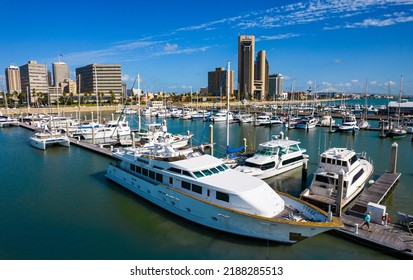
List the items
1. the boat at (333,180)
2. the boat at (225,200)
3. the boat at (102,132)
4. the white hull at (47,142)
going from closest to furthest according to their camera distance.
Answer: the boat at (225,200)
the boat at (333,180)
the white hull at (47,142)
the boat at (102,132)

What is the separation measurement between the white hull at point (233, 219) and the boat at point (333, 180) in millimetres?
4181

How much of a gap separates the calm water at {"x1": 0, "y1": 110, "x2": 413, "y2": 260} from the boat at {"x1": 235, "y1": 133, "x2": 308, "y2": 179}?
1039 mm

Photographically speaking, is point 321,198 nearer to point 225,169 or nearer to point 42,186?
point 225,169

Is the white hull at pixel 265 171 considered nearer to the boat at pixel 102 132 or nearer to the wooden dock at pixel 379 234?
the wooden dock at pixel 379 234

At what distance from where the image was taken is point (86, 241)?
17.0 m

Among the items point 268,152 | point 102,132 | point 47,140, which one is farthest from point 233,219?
point 102,132

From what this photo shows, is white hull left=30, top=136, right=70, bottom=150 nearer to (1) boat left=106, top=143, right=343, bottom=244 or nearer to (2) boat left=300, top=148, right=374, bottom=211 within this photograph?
(1) boat left=106, top=143, right=343, bottom=244

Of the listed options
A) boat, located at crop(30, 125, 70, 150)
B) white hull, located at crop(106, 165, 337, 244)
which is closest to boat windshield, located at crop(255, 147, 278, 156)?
white hull, located at crop(106, 165, 337, 244)

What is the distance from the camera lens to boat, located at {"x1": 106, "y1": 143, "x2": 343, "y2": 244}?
1549cm

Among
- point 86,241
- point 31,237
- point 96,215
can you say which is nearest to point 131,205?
point 96,215

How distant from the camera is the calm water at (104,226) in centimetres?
1559

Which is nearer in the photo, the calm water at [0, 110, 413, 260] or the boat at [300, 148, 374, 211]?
the calm water at [0, 110, 413, 260]

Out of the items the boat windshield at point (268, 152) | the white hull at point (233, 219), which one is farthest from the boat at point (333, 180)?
the boat windshield at point (268, 152)

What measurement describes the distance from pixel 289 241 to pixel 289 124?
5836 cm
